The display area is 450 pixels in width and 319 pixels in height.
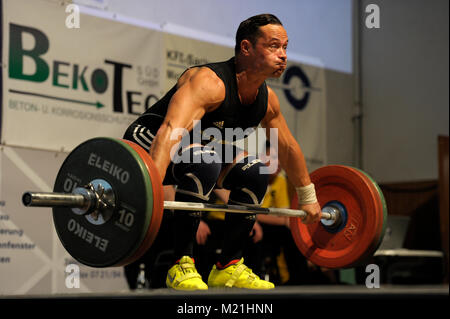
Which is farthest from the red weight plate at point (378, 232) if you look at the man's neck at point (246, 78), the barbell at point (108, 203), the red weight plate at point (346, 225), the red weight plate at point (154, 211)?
the red weight plate at point (154, 211)

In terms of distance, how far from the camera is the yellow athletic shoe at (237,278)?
2.45 metres

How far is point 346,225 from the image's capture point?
110 inches

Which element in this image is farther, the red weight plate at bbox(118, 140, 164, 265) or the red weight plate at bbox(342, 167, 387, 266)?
the red weight plate at bbox(342, 167, 387, 266)

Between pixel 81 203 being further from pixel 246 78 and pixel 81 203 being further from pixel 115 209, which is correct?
pixel 246 78

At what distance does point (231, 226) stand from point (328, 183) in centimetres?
63

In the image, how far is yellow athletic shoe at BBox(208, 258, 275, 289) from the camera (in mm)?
2447

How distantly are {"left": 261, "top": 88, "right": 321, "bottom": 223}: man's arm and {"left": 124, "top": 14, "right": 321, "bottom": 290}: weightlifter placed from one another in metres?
0.05

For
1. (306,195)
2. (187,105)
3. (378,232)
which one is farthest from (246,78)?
(378,232)

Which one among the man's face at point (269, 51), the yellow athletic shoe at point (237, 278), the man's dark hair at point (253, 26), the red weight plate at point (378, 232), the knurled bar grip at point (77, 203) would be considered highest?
the man's dark hair at point (253, 26)

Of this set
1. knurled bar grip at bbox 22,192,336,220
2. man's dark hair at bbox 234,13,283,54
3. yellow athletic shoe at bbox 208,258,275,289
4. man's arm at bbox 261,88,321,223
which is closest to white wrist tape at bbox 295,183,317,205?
man's arm at bbox 261,88,321,223

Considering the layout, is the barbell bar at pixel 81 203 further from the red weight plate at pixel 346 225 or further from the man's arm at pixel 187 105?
the red weight plate at pixel 346 225

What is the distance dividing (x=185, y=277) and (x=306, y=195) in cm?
75

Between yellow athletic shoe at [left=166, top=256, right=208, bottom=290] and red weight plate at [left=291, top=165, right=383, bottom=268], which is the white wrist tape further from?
yellow athletic shoe at [left=166, top=256, right=208, bottom=290]

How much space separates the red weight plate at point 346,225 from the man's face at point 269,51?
668mm
